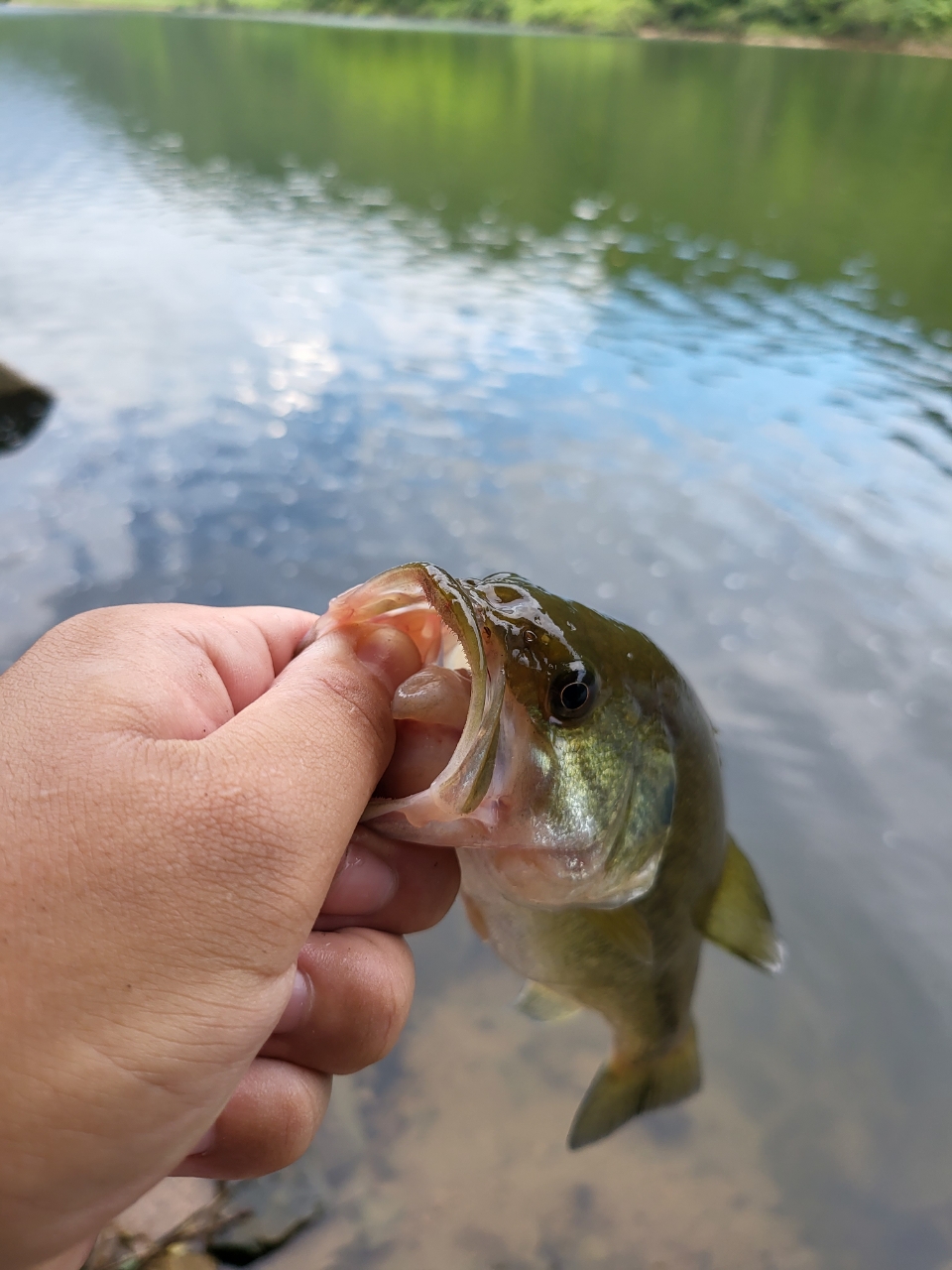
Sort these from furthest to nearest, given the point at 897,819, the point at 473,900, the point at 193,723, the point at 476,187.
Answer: the point at 476,187, the point at 897,819, the point at 473,900, the point at 193,723

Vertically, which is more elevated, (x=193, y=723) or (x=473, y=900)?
(x=193, y=723)

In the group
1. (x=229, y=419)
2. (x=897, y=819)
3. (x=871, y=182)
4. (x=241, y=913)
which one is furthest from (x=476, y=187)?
(x=241, y=913)

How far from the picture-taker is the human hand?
1.08 metres

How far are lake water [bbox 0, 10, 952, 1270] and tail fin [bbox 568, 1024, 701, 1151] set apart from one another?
1072 mm

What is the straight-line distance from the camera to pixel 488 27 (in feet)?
259

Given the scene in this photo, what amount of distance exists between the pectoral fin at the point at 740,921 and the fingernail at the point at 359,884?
1.19 meters

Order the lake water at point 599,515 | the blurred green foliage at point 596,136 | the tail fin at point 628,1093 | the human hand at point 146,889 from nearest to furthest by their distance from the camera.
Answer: the human hand at point 146,889, the tail fin at point 628,1093, the lake water at point 599,515, the blurred green foliage at point 596,136

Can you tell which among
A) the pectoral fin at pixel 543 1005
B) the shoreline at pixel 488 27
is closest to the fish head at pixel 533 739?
the pectoral fin at pixel 543 1005

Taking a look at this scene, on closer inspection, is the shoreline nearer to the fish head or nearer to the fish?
the fish

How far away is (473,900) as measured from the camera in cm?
218

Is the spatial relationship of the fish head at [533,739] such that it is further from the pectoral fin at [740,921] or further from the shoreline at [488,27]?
the shoreline at [488,27]

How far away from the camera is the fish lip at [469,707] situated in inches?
57.6

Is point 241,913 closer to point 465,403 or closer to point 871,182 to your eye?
point 465,403

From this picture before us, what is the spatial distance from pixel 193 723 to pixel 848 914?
4841 mm
